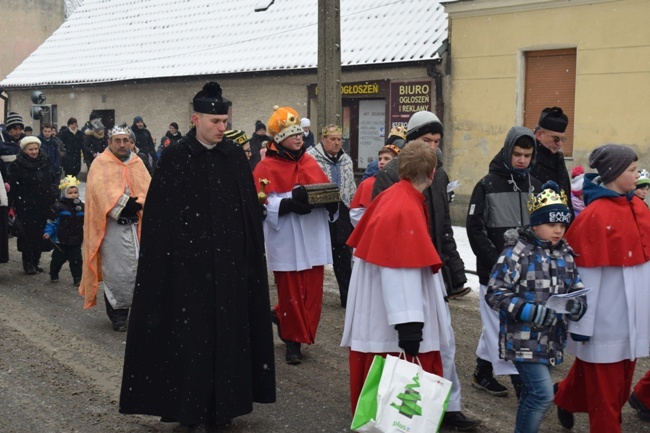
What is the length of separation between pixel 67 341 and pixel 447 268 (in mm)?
3928

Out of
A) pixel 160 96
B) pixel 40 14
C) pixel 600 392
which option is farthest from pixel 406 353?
pixel 40 14

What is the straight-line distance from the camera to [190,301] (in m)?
5.57

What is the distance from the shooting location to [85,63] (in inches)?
1182

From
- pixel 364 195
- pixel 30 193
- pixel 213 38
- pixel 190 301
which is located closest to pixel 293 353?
pixel 364 195

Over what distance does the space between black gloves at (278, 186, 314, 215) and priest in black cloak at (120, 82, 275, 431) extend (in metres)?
1.58

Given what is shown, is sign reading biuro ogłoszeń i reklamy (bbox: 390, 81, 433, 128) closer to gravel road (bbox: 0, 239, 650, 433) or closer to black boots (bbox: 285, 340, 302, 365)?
gravel road (bbox: 0, 239, 650, 433)

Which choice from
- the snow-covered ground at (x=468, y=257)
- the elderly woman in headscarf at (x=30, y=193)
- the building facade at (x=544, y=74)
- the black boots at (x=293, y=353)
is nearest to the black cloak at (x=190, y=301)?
the black boots at (x=293, y=353)

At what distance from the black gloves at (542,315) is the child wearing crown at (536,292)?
38 millimetres

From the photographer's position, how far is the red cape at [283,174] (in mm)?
7590

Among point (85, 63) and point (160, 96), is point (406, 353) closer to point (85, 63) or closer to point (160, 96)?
point (160, 96)

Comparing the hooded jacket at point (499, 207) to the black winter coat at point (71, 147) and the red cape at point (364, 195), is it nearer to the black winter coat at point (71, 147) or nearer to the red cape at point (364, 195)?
the red cape at point (364, 195)

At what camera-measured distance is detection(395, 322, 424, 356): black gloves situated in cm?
486

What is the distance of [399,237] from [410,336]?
1.68 feet

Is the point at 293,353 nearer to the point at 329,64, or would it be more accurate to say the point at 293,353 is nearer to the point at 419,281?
the point at 419,281
